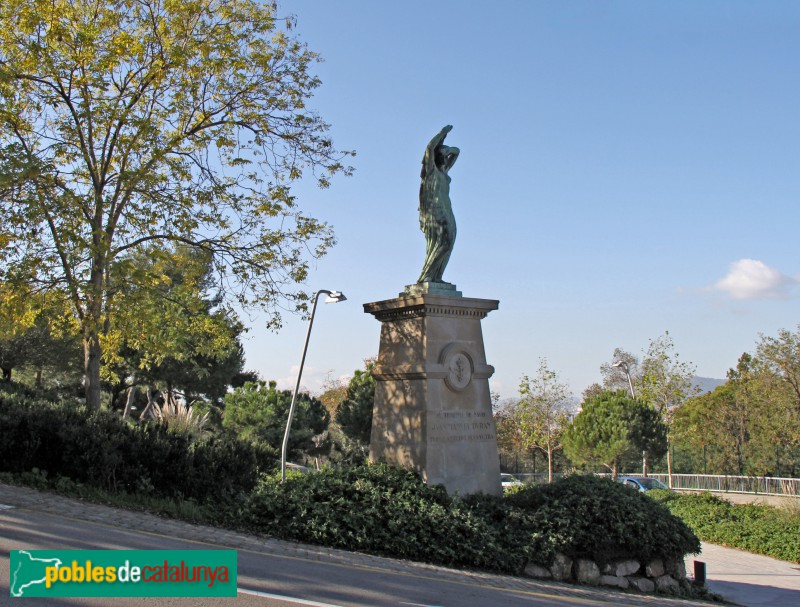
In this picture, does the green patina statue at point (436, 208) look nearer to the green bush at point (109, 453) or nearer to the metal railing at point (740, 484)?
the green bush at point (109, 453)

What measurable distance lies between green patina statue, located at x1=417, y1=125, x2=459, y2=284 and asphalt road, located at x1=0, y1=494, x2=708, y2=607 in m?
4.70

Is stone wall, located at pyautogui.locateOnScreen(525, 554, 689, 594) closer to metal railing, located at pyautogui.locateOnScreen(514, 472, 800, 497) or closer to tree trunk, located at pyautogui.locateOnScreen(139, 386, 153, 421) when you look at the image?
metal railing, located at pyautogui.locateOnScreen(514, 472, 800, 497)

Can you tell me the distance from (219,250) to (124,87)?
3.40 m

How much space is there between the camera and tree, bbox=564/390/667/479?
23.2m

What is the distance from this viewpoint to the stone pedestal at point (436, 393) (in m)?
10.2

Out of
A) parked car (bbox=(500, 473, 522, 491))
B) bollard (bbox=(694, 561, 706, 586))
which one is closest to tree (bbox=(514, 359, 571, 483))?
parked car (bbox=(500, 473, 522, 491))

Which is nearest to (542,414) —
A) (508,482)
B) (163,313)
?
(508,482)

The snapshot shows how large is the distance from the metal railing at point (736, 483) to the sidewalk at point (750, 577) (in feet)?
40.3

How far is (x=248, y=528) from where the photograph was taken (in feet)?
29.9

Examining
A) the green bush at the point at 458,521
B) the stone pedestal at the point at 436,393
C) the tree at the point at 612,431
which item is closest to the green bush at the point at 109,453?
the green bush at the point at 458,521

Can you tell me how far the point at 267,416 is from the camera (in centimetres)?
2677

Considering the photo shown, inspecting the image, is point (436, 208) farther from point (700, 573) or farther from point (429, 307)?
point (700, 573)

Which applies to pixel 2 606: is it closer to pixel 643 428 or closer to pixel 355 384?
pixel 355 384

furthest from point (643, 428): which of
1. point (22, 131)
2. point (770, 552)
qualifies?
point (22, 131)
